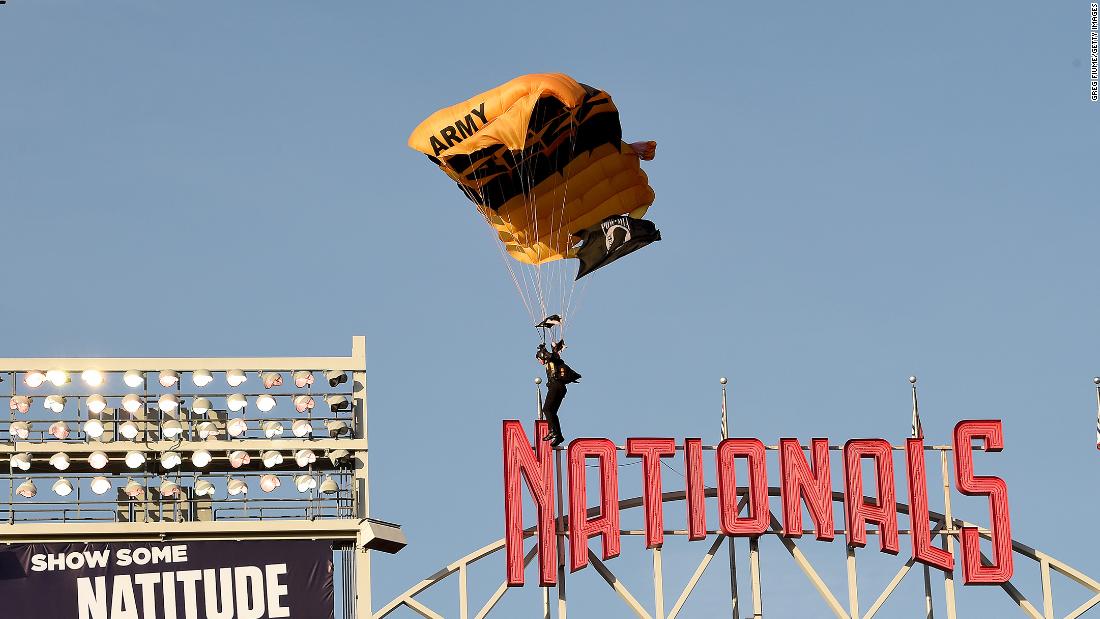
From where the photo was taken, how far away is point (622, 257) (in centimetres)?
6338

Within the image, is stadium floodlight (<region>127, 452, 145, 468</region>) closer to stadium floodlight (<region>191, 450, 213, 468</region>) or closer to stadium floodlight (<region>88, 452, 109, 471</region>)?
stadium floodlight (<region>88, 452, 109, 471</region>)

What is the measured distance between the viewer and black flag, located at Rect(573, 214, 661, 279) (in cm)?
6328

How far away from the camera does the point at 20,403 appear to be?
61625mm

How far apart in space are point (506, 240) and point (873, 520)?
11.0 meters

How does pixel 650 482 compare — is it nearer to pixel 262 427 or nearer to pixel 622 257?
pixel 622 257

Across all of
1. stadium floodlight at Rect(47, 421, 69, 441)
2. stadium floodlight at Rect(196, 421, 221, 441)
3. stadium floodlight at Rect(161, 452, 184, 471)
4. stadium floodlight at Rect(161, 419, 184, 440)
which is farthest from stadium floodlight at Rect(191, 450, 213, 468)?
stadium floodlight at Rect(47, 421, 69, 441)

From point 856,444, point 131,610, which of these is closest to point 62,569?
point 131,610

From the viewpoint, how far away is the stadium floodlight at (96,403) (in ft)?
202

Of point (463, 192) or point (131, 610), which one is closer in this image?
point (131, 610)

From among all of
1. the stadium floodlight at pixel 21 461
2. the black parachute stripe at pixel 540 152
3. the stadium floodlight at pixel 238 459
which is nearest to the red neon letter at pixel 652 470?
the black parachute stripe at pixel 540 152

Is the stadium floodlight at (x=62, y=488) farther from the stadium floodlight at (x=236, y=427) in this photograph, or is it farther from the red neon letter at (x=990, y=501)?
the red neon letter at (x=990, y=501)

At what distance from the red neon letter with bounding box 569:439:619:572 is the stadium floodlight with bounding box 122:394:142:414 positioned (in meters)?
9.99

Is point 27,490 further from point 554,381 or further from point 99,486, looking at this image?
point 554,381

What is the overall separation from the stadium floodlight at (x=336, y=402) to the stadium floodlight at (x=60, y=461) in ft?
19.6
